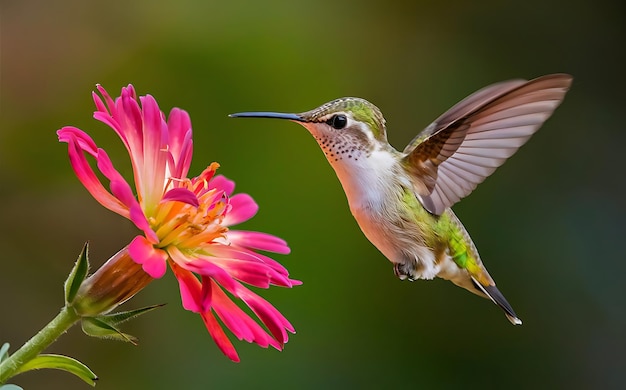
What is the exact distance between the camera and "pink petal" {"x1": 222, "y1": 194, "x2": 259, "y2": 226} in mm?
1412

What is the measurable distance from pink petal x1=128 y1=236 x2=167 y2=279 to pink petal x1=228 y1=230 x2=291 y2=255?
0.28 metres

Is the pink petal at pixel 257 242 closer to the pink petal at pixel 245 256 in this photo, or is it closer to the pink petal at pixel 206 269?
the pink petal at pixel 245 256

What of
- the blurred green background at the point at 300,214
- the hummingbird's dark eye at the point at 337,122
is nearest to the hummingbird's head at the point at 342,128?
the hummingbird's dark eye at the point at 337,122

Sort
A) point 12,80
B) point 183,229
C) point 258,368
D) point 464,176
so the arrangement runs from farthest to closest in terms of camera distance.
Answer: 1. point 12,80
2. point 258,368
3. point 464,176
4. point 183,229

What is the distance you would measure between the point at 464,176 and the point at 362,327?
1.56m

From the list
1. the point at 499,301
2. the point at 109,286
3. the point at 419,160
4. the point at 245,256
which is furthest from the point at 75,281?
the point at 499,301

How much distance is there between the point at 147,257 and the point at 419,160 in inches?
33.7

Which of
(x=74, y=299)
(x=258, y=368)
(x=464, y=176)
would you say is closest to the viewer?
(x=74, y=299)

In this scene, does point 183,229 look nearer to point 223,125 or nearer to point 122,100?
point 122,100

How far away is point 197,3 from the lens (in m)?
3.25

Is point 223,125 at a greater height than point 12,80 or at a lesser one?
lesser

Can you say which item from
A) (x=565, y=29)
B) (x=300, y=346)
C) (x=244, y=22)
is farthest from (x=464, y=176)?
(x=565, y=29)

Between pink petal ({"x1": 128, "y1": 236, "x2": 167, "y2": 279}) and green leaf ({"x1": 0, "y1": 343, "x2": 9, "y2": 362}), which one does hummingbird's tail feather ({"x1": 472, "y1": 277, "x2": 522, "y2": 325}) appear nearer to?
pink petal ({"x1": 128, "y1": 236, "x2": 167, "y2": 279})

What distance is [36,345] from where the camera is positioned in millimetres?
1019
